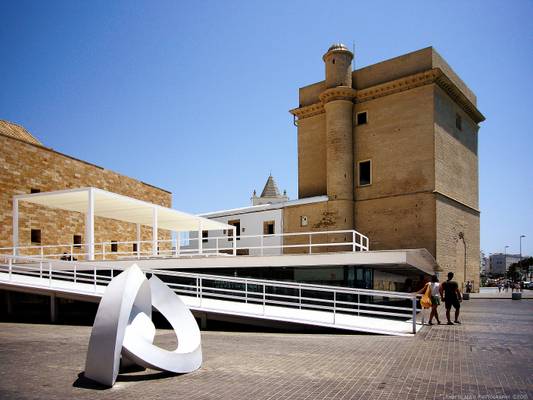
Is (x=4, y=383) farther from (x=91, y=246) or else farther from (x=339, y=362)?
(x=91, y=246)

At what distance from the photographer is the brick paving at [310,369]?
5.80m

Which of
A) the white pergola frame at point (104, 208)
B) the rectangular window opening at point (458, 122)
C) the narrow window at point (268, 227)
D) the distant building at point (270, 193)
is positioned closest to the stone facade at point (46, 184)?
the white pergola frame at point (104, 208)

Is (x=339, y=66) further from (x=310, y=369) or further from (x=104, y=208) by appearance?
(x=310, y=369)

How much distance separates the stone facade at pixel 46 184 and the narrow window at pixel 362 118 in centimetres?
1676

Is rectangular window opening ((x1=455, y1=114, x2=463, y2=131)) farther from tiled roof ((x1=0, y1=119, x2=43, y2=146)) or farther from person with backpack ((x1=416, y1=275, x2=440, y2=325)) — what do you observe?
tiled roof ((x1=0, y1=119, x2=43, y2=146))

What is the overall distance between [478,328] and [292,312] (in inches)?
212

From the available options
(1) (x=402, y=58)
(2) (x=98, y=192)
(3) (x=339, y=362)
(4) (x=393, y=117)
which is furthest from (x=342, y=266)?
(1) (x=402, y=58)

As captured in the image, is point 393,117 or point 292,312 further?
point 393,117

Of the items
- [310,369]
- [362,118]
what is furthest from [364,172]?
[310,369]

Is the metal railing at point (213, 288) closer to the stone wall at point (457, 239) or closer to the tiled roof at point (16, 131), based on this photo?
the stone wall at point (457, 239)

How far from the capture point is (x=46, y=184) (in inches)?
960

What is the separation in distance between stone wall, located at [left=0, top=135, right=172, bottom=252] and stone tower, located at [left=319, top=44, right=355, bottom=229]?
14352 mm

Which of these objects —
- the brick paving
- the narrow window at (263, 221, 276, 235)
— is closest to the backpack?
the brick paving

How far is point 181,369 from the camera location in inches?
269
